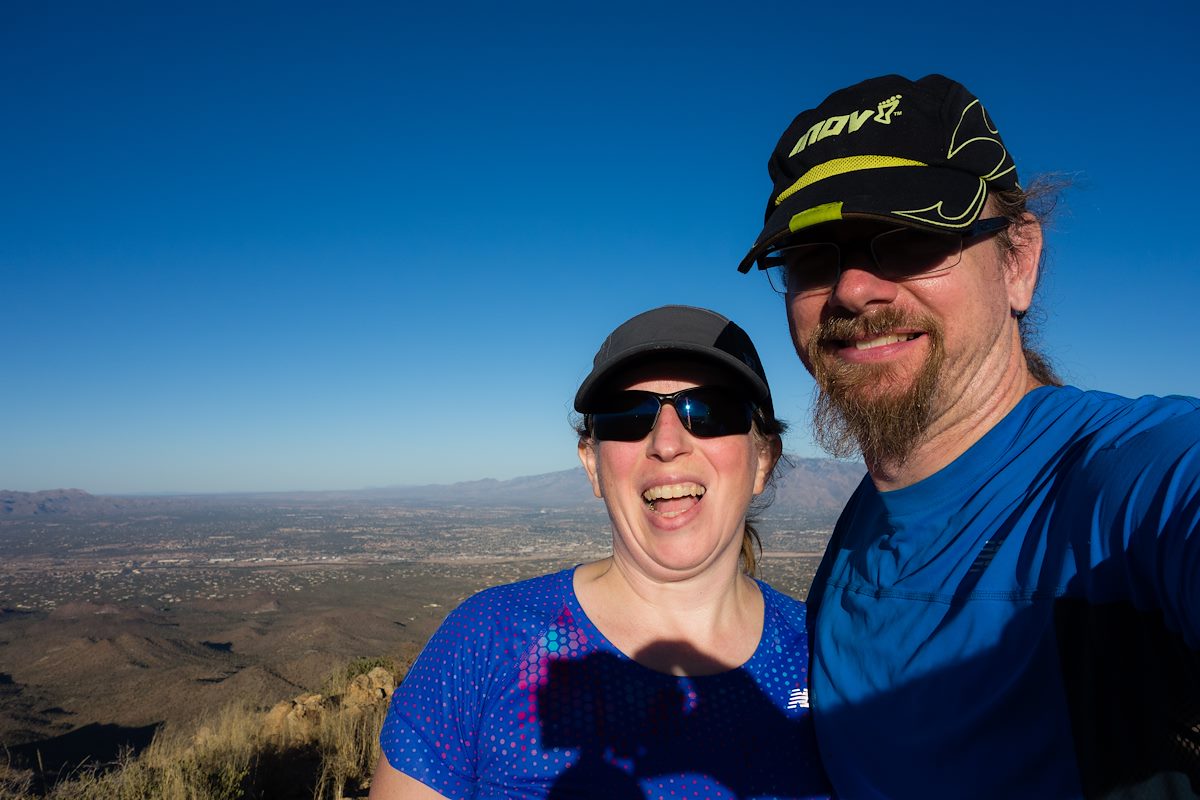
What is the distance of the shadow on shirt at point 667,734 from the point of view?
6.15 feet

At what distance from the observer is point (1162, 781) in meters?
1.19

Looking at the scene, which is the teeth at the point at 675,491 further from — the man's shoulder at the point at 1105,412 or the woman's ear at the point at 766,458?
the man's shoulder at the point at 1105,412

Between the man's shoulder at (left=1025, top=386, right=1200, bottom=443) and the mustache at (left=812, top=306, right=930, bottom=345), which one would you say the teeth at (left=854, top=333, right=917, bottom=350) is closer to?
the mustache at (left=812, top=306, right=930, bottom=345)

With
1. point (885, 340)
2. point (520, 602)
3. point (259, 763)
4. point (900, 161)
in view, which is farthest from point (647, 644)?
point (259, 763)

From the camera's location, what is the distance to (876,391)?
2045 millimetres

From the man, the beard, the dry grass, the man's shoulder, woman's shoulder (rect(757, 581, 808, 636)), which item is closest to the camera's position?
the man

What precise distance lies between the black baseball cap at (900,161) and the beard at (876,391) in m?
0.33

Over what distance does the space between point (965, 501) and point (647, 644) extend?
41.2 inches

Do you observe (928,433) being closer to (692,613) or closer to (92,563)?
(692,613)

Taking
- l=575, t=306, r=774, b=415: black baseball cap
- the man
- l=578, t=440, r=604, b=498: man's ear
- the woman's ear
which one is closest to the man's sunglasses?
the man

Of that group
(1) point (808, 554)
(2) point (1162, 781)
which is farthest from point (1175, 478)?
(1) point (808, 554)

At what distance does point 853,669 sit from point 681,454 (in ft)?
2.70

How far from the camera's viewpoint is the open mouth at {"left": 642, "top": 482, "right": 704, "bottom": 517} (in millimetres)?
2305

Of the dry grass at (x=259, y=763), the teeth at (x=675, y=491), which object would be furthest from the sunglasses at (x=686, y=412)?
the dry grass at (x=259, y=763)
